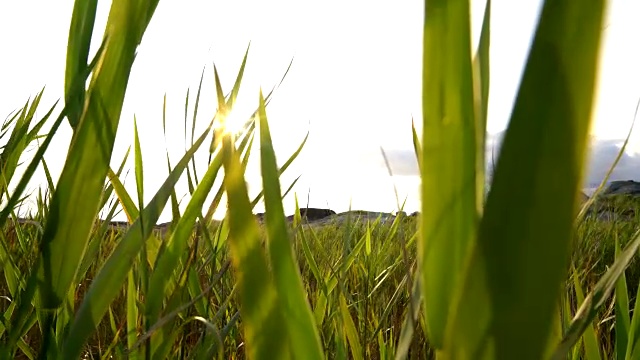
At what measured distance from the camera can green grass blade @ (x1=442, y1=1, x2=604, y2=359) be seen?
17 cm

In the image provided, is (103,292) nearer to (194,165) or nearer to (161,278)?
(161,278)

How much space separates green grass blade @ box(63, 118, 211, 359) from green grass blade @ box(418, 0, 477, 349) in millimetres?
266

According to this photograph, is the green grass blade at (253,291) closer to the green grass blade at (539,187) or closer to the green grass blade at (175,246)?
the green grass blade at (539,187)

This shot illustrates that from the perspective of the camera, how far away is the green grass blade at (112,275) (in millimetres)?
444

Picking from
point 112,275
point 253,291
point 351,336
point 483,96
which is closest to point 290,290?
point 253,291

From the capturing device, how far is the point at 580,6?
0.17 m

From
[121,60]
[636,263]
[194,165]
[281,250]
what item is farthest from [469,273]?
[636,263]

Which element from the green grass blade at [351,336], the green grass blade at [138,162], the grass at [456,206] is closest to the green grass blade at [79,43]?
the grass at [456,206]

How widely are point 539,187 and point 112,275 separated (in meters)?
0.38

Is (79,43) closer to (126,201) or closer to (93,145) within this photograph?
(93,145)

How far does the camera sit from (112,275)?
475mm

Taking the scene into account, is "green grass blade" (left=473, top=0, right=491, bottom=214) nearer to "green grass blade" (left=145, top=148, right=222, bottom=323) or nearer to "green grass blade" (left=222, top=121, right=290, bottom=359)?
"green grass blade" (left=222, top=121, right=290, bottom=359)

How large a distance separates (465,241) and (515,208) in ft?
0.21

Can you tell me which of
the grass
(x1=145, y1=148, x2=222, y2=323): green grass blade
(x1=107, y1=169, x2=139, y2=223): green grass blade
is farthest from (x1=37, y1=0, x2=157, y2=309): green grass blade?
(x1=107, y1=169, x2=139, y2=223): green grass blade
